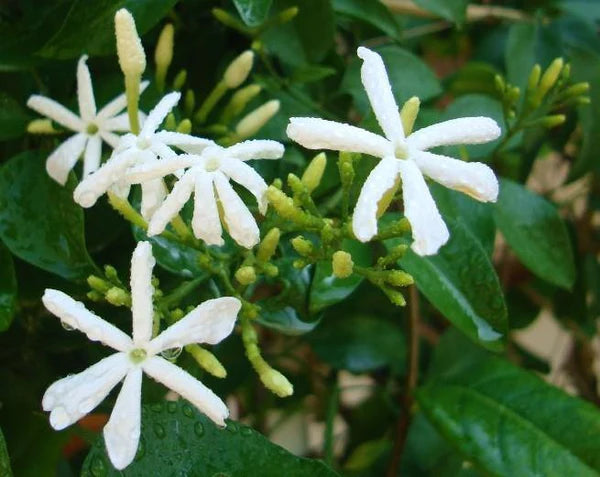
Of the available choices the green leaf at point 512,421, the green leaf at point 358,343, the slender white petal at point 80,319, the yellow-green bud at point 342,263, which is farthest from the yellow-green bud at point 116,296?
the green leaf at point 358,343

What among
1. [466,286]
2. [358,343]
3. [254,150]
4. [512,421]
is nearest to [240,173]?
[254,150]

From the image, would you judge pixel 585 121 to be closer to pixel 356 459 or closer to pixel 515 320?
pixel 515 320

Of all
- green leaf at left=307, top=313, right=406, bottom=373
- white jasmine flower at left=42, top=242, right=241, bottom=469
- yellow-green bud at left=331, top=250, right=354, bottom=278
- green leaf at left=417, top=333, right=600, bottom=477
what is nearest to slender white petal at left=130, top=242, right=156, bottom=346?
white jasmine flower at left=42, top=242, right=241, bottom=469

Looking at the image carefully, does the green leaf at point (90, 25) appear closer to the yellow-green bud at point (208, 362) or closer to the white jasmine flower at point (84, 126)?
the white jasmine flower at point (84, 126)

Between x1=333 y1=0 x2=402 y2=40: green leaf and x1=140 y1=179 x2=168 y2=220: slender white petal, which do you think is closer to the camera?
x1=140 y1=179 x2=168 y2=220: slender white petal

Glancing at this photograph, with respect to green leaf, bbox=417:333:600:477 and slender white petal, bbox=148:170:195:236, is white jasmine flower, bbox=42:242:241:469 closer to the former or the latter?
slender white petal, bbox=148:170:195:236

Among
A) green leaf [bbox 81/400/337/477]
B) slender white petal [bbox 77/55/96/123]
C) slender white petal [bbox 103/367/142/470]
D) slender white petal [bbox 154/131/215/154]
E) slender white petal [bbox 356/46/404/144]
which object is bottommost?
green leaf [bbox 81/400/337/477]

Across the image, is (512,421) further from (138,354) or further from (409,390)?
(138,354)
